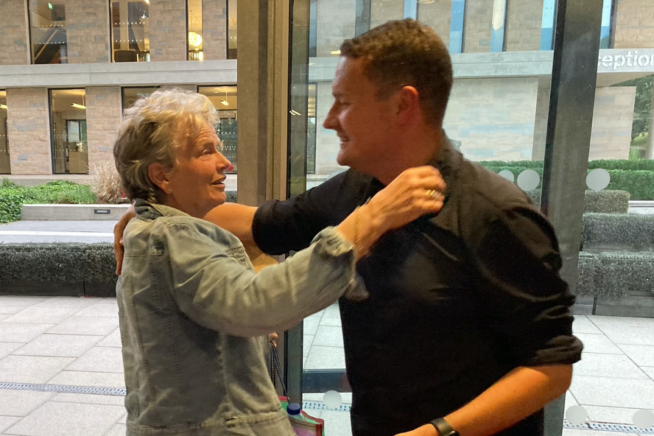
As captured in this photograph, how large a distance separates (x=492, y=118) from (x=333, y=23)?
57 centimetres

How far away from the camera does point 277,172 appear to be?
1696mm

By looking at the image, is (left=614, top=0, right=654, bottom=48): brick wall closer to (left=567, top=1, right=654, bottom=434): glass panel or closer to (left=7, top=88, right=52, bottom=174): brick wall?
(left=567, top=1, right=654, bottom=434): glass panel

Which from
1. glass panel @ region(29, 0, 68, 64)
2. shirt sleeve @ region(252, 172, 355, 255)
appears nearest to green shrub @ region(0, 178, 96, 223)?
glass panel @ region(29, 0, 68, 64)

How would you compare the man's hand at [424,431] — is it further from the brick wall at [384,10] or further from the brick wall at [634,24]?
the brick wall at [634,24]

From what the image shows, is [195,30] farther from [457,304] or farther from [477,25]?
[457,304]

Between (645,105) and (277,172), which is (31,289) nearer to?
(277,172)

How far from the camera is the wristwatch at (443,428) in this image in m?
0.90

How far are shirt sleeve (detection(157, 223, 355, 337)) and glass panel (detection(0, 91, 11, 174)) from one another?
55.0ft

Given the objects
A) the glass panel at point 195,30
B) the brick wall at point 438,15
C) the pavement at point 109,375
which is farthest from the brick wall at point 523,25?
the glass panel at point 195,30

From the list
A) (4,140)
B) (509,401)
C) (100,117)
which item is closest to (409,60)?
(509,401)

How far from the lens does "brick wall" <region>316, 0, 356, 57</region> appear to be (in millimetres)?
1245

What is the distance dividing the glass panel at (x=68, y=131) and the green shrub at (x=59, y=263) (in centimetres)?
917

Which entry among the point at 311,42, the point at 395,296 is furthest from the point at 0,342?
the point at 395,296

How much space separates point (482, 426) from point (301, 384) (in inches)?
48.7
